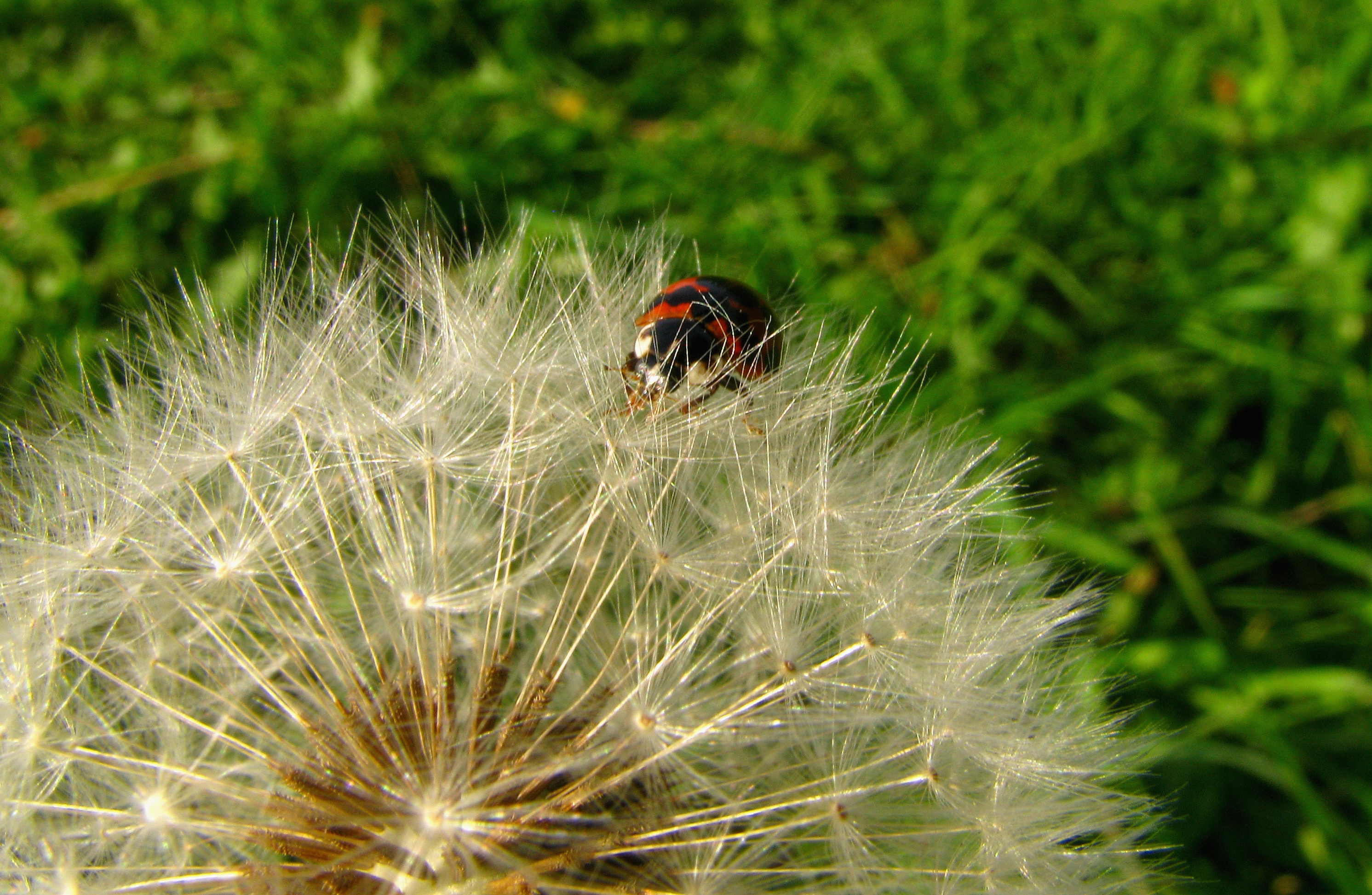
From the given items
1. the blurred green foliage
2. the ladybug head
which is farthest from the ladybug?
the blurred green foliage

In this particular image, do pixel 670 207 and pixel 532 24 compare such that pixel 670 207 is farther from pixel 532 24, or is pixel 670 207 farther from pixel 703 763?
pixel 703 763

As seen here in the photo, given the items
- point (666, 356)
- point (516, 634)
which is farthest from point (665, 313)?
point (516, 634)

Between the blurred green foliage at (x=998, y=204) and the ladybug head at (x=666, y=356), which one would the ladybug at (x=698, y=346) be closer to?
the ladybug head at (x=666, y=356)

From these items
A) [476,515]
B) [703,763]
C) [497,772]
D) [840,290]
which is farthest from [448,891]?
[840,290]

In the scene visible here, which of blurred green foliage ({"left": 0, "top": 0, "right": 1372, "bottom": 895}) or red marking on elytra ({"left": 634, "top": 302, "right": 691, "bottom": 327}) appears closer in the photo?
red marking on elytra ({"left": 634, "top": 302, "right": 691, "bottom": 327})

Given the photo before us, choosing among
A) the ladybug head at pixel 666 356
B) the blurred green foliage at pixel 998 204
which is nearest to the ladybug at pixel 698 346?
the ladybug head at pixel 666 356

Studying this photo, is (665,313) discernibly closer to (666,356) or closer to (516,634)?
(666,356)

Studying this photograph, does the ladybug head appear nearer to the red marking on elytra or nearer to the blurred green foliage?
the red marking on elytra
